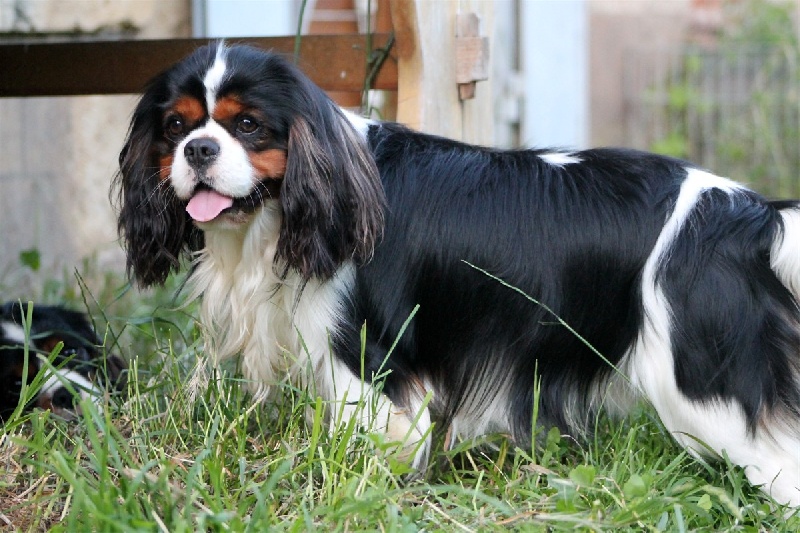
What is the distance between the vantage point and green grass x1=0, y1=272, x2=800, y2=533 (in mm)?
2518

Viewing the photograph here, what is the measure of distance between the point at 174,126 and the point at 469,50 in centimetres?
163

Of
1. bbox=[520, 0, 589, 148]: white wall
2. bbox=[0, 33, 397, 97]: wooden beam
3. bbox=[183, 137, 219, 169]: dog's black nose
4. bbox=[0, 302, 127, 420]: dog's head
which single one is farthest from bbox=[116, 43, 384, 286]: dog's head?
bbox=[520, 0, 589, 148]: white wall

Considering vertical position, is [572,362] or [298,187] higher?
[298,187]

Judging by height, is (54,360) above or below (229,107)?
below

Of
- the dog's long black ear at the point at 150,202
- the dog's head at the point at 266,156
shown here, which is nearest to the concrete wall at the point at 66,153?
the dog's long black ear at the point at 150,202

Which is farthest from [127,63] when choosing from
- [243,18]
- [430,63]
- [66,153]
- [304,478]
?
[243,18]

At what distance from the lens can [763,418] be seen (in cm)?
303

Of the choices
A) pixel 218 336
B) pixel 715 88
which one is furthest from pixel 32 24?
pixel 715 88

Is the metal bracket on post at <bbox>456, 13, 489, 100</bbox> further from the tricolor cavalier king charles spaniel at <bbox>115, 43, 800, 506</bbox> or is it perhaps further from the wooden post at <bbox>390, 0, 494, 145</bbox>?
the tricolor cavalier king charles spaniel at <bbox>115, 43, 800, 506</bbox>

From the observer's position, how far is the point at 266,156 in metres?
3.05

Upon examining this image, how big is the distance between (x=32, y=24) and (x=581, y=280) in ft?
13.2

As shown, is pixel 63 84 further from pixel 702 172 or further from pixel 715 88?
pixel 715 88

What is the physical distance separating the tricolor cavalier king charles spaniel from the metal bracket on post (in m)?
1.05

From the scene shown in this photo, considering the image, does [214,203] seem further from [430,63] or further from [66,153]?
[66,153]
